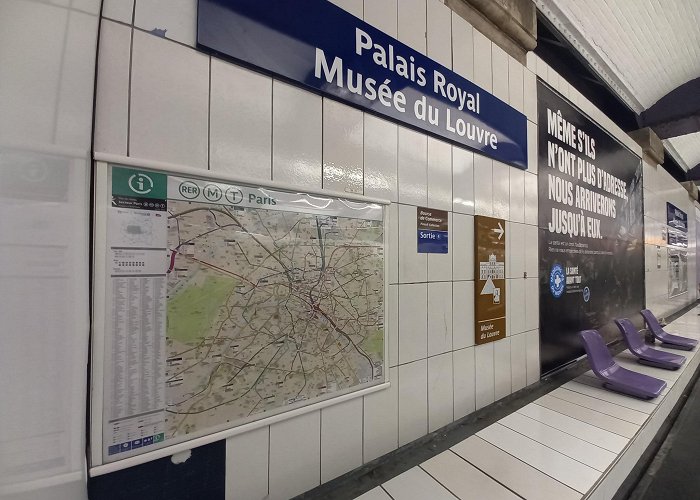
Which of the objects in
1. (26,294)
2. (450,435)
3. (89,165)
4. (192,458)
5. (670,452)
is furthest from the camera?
(670,452)

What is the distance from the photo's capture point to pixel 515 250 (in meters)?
2.45

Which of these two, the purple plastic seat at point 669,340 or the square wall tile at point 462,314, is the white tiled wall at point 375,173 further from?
the purple plastic seat at point 669,340

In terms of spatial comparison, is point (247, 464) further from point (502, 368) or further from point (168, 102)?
point (502, 368)

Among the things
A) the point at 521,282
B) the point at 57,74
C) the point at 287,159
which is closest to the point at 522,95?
the point at 521,282

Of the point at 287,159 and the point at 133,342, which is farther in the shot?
the point at 287,159

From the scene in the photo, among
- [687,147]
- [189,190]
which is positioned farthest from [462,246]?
[687,147]

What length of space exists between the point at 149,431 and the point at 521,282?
8.57ft

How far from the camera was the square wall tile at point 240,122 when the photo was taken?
3.80ft

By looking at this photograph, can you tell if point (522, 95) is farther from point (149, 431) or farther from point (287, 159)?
point (149, 431)

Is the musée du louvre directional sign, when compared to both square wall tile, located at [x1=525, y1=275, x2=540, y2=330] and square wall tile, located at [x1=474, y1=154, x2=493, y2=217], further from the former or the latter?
square wall tile, located at [x1=525, y1=275, x2=540, y2=330]

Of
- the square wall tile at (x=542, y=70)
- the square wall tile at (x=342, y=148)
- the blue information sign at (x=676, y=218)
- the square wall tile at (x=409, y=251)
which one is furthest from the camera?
the blue information sign at (x=676, y=218)

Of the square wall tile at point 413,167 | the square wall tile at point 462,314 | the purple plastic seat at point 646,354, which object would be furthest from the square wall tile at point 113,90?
the purple plastic seat at point 646,354

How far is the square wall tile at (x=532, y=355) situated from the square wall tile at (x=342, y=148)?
2098 millimetres

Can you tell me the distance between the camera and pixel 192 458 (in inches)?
42.1
